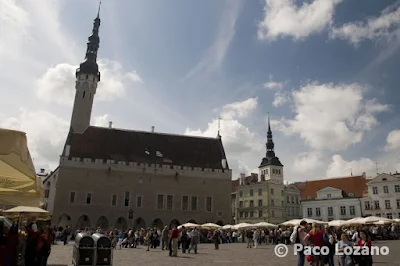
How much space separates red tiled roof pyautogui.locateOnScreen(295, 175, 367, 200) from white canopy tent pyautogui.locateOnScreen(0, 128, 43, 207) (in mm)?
56065

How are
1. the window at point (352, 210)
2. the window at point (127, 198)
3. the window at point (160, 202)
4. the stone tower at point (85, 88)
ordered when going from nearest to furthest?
the window at point (127, 198), the window at point (160, 202), the stone tower at point (85, 88), the window at point (352, 210)

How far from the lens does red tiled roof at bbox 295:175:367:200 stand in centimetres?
5522

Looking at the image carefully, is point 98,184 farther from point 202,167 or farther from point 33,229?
point 33,229

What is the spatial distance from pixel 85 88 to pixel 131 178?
16.6m

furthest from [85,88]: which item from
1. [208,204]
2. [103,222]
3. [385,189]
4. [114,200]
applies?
[385,189]

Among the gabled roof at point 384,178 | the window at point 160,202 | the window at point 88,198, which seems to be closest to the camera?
the window at point 88,198

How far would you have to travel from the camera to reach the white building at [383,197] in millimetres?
49906

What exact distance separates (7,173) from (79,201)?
37.3 metres

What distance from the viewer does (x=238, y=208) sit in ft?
216

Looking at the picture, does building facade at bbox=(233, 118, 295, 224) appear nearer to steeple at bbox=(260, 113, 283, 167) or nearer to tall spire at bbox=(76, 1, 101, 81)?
steeple at bbox=(260, 113, 283, 167)

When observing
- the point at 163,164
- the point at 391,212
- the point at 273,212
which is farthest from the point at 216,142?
the point at 391,212

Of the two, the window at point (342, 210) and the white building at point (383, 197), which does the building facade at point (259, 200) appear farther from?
the white building at point (383, 197)

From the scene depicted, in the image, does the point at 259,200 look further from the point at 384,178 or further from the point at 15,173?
the point at 15,173

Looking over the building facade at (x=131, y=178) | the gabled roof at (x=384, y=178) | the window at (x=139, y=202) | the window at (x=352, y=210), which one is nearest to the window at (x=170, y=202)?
the building facade at (x=131, y=178)
